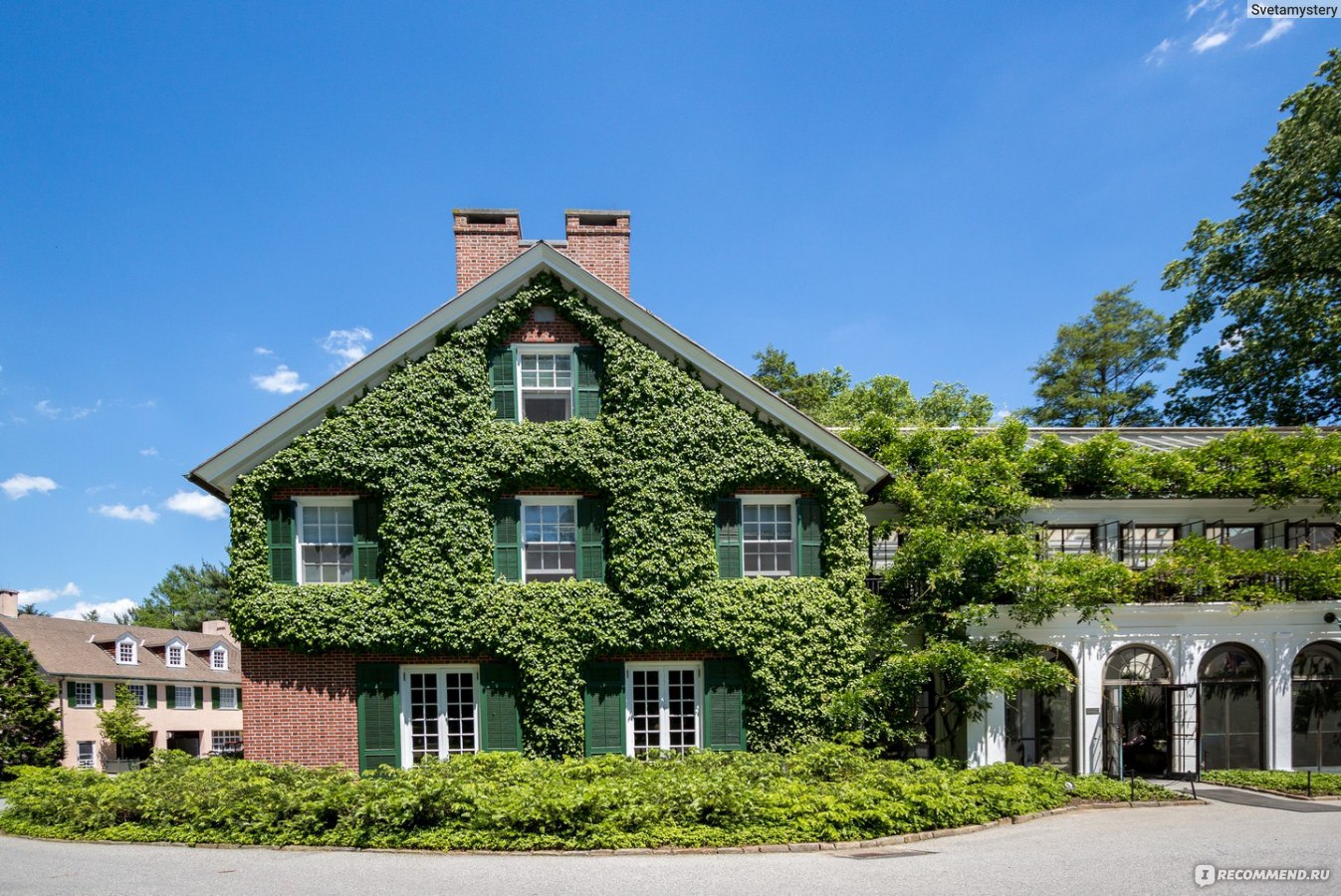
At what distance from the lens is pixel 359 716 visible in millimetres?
16188

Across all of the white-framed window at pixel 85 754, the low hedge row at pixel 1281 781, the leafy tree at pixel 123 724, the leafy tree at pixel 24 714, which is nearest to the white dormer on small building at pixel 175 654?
the leafy tree at pixel 123 724

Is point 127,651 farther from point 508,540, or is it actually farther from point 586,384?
point 586,384

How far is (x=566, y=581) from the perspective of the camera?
1661 cm

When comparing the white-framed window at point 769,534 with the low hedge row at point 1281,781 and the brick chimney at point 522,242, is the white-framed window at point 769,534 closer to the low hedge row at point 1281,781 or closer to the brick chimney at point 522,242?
the brick chimney at point 522,242

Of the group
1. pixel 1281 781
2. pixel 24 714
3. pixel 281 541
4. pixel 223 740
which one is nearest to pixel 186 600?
pixel 223 740

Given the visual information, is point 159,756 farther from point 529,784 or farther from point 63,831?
point 529,784

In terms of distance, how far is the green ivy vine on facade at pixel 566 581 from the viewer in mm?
16141

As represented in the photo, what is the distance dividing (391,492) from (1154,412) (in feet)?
112

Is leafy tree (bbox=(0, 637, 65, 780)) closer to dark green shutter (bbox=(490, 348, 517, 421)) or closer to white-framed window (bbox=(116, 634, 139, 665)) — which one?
white-framed window (bbox=(116, 634, 139, 665))

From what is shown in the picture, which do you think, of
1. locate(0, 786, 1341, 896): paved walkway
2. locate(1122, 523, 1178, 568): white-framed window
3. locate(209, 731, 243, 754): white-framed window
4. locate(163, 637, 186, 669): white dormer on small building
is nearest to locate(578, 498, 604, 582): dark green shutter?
locate(0, 786, 1341, 896): paved walkway

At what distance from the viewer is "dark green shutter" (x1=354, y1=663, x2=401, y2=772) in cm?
1611

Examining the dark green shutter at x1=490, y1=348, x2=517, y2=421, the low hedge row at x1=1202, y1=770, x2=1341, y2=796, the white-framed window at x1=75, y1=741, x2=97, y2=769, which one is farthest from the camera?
the white-framed window at x1=75, y1=741, x2=97, y2=769

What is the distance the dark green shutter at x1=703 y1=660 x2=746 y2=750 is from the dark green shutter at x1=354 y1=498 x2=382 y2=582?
24.2 feet

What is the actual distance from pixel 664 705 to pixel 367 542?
23.7ft
